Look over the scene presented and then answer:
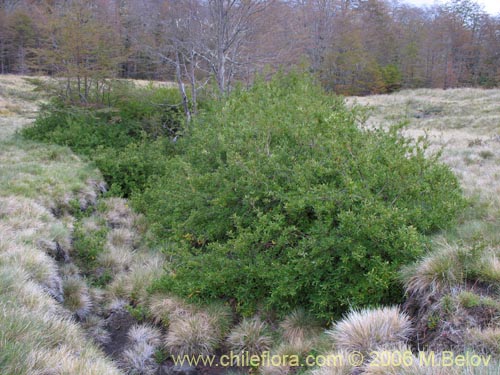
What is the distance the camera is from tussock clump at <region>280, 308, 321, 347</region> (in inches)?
179

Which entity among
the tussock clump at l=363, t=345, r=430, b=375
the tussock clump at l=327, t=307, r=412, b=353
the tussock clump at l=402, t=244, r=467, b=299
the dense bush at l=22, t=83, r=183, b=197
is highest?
the dense bush at l=22, t=83, r=183, b=197

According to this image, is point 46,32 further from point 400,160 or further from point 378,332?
point 378,332

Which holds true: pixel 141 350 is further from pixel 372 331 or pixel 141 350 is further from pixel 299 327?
pixel 372 331

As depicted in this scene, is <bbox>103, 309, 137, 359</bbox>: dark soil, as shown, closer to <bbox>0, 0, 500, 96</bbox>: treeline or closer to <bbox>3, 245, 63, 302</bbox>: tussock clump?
<bbox>3, 245, 63, 302</bbox>: tussock clump

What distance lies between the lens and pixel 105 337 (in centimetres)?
512

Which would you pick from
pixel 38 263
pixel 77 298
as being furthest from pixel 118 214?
pixel 38 263

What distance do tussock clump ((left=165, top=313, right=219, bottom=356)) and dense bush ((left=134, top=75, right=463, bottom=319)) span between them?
45 centimetres

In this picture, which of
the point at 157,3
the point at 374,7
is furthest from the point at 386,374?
the point at 374,7

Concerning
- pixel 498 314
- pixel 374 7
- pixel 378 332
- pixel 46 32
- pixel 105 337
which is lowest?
pixel 105 337

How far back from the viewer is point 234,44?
1316 cm

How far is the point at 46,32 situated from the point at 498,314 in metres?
14.6

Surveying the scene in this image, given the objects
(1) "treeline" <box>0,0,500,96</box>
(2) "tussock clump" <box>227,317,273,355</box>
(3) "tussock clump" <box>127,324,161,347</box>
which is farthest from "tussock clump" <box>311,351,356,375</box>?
(1) "treeline" <box>0,0,500,96</box>

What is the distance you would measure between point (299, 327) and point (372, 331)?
1374mm

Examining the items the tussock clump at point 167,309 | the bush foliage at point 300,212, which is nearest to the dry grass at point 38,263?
the tussock clump at point 167,309
